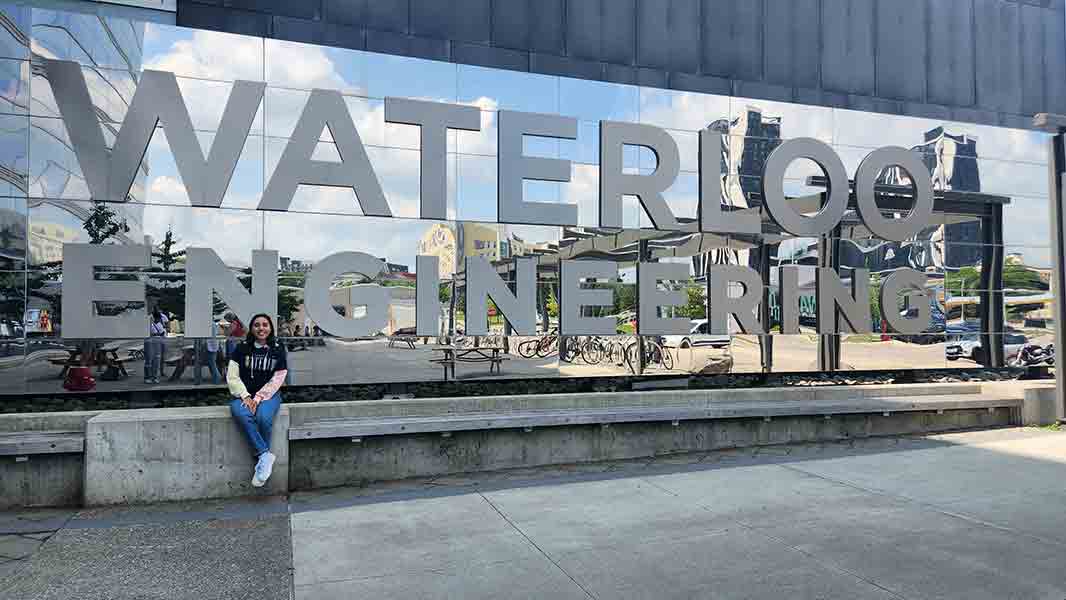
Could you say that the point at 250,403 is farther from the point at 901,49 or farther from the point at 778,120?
the point at 901,49

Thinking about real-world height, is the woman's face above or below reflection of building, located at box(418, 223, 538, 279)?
below

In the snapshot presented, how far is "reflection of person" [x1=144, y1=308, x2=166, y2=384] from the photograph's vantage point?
963 cm

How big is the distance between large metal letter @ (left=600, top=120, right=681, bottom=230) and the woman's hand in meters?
6.50

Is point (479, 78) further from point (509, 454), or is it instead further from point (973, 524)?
point (973, 524)

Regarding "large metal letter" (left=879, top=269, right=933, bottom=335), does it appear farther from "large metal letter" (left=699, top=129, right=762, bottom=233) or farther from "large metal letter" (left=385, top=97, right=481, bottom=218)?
"large metal letter" (left=385, top=97, right=481, bottom=218)

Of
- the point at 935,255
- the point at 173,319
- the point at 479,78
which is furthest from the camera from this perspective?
the point at 935,255

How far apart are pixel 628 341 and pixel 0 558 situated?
8.67 metres

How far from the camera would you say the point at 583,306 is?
1164cm

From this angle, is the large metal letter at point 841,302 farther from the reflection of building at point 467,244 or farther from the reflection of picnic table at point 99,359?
the reflection of picnic table at point 99,359

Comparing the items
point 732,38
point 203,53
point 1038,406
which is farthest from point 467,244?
point 1038,406

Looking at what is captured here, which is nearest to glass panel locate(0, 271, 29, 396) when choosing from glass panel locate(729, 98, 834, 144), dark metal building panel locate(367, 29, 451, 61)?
dark metal building panel locate(367, 29, 451, 61)

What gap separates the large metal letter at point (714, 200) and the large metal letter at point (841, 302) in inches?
63.8

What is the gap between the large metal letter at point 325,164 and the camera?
10133mm

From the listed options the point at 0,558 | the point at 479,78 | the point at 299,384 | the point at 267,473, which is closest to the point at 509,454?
the point at 267,473
